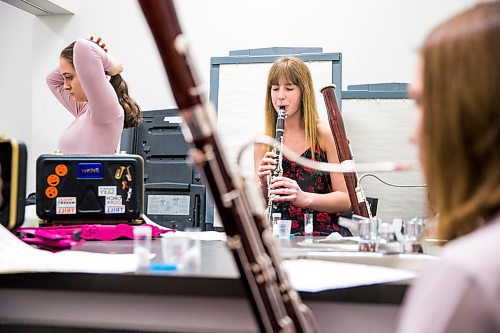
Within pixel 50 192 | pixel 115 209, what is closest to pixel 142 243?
pixel 115 209

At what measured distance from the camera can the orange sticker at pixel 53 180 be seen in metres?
1.56

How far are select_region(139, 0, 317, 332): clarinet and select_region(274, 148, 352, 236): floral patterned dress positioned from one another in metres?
1.31

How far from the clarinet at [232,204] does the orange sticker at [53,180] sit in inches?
38.0

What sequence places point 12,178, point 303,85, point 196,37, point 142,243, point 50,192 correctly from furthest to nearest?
point 196,37
point 303,85
point 50,192
point 142,243
point 12,178

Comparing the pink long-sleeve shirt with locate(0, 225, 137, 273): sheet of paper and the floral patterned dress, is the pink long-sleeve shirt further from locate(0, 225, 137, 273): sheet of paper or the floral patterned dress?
locate(0, 225, 137, 273): sheet of paper

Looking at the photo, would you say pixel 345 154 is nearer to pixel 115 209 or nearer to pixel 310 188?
pixel 310 188

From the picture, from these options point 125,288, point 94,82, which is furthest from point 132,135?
point 125,288

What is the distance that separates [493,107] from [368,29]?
11.2ft

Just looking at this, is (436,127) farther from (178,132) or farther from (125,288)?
(178,132)

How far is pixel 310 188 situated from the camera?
6.98 feet

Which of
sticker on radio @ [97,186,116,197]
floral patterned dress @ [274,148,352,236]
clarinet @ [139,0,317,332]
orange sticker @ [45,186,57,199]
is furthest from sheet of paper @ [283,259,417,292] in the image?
floral patterned dress @ [274,148,352,236]

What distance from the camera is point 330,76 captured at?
3084 mm

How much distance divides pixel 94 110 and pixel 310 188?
80 centimetres

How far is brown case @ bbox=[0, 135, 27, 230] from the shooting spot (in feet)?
4.00
